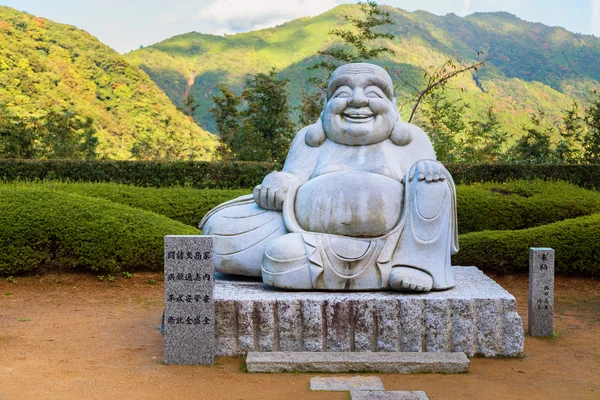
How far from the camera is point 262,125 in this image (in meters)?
15.7

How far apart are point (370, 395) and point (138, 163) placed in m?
9.42

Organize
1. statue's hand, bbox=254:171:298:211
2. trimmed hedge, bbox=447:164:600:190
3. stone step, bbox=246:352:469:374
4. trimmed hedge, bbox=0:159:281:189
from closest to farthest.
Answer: stone step, bbox=246:352:469:374, statue's hand, bbox=254:171:298:211, trimmed hedge, bbox=447:164:600:190, trimmed hedge, bbox=0:159:281:189

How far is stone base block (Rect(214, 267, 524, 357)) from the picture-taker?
4324mm

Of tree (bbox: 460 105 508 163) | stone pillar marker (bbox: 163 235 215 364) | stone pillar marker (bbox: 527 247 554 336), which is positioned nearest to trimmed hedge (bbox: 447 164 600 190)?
tree (bbox: 460 105 508 163)

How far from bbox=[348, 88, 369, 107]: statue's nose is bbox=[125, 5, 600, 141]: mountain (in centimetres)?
1985

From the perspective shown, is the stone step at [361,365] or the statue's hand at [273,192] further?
the statue's hand at [273,192]

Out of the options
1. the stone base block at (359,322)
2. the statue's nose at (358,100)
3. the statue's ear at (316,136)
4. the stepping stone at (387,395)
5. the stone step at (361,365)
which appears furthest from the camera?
the statue's ear at (316,136)

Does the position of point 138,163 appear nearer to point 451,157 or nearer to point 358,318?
point 451,157

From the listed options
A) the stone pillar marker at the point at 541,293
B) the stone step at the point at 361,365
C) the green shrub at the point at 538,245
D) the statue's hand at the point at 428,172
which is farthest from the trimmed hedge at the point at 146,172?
the stone step at the point at 361,365

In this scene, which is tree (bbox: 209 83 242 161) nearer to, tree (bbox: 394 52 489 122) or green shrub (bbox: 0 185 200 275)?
tree (bbox: 394 52 489 122)

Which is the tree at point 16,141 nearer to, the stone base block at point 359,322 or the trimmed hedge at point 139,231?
the trimmed hedge at point 139,231

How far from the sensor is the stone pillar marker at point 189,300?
4.15 metres

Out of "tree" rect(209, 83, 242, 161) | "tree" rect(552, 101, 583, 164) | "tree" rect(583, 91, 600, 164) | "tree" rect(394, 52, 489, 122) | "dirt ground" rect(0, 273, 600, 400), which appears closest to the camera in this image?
"dirt ground" rect(0, 273, 600, 400)

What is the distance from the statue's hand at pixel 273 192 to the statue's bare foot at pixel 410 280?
990 mm
